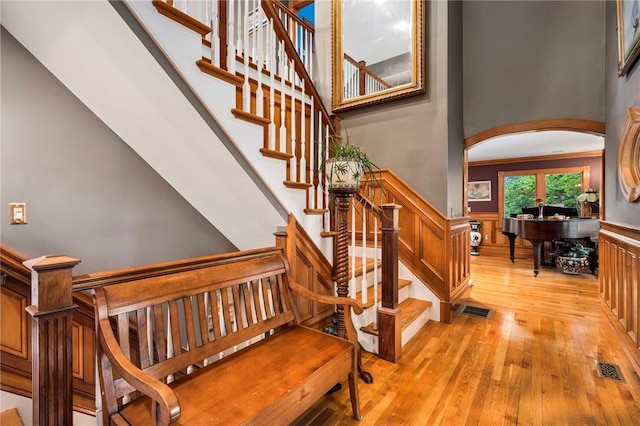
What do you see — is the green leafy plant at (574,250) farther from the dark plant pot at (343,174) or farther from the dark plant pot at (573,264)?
the dark plant pot at (343,174)

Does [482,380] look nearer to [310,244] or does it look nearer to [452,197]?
[310,244]

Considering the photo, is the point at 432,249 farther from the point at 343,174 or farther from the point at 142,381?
the point at 142,381

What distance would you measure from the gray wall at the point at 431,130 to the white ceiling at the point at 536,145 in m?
1.39

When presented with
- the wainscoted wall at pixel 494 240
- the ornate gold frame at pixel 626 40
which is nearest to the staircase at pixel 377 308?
the ornate gold frame at pixel 626 40

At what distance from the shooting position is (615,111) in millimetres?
2529

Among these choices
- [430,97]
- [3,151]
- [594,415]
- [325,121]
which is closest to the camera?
[594,415]

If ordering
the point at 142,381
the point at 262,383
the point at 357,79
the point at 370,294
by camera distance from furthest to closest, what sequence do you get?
the point at 357,79 → the point at 370,294 → the point at 262,383 → the point at 142,381

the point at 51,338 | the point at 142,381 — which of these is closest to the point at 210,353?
the point at 142,381

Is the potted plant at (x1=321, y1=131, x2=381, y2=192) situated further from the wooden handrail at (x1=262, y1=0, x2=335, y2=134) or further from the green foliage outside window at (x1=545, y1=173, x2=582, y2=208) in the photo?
the green foliage outside window at (x1=545, y1=173, x2=582, y2=208)

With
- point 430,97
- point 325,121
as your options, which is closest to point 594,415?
point 325,121

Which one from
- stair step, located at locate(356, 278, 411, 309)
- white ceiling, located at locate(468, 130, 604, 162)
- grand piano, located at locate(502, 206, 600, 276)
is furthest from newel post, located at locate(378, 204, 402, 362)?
grand piano, located at locate(502, 206, 600, 276)

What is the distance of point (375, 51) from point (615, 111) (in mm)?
2390

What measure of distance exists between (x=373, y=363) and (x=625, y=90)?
2865 millimetres

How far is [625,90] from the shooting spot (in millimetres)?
2246
